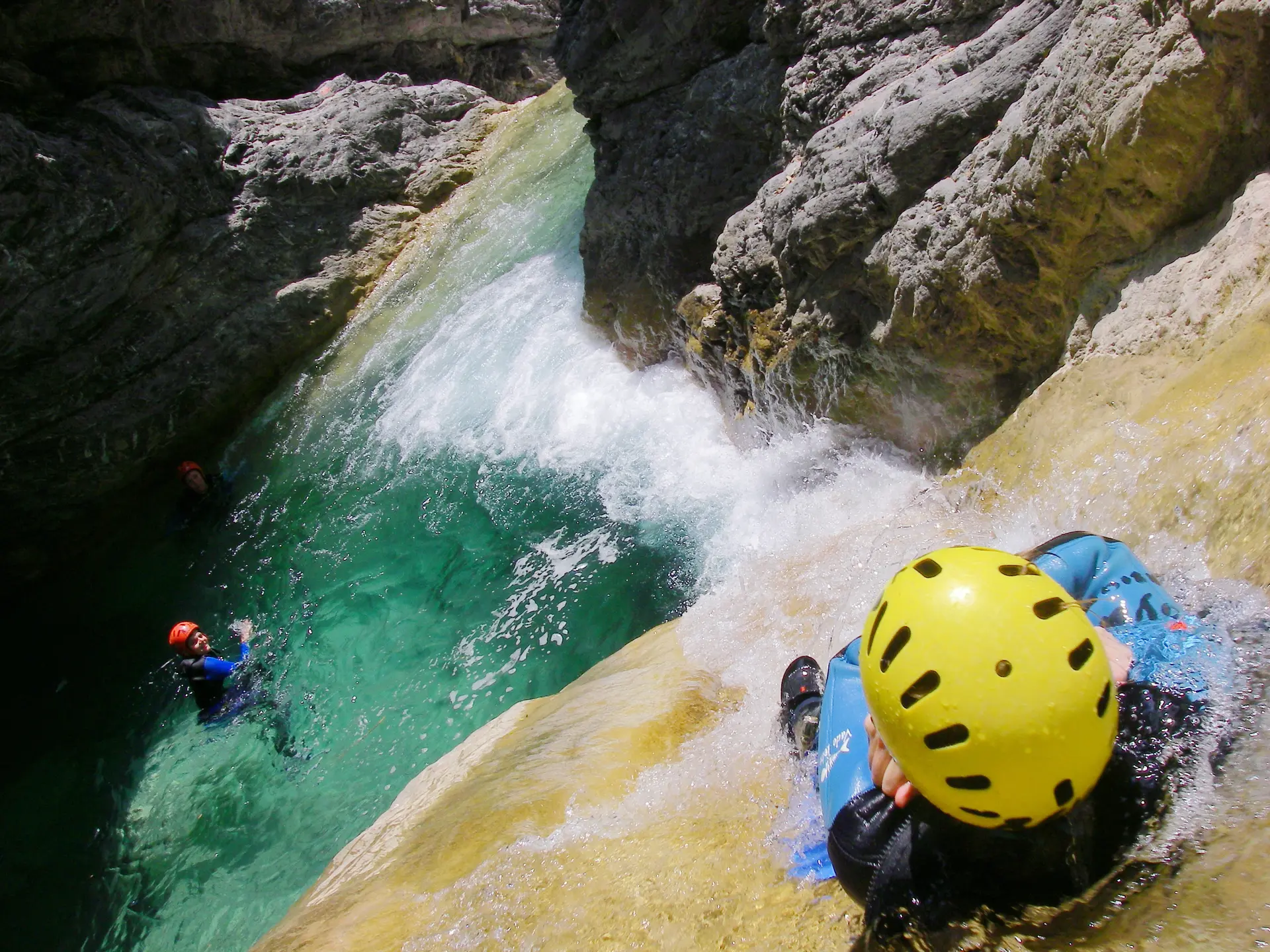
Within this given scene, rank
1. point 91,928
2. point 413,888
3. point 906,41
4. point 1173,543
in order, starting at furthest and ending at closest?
point 91,928 → point 906,41 → point 413,888 → point 1173,543

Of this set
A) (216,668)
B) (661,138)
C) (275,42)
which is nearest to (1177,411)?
(661,138)

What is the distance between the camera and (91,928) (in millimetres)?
5734

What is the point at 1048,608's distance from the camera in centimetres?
193

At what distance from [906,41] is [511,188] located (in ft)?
25.6

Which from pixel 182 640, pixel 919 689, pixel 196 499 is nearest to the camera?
pixel 919 689

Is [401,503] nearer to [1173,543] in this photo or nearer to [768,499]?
[768,499]

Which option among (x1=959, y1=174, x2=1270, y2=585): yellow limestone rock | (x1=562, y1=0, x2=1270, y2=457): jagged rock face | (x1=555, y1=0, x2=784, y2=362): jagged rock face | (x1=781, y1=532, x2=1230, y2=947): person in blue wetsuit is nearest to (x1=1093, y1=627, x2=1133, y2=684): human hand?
(x1=781, y1=532, x2=1230, y2=947): person in blue wetsuit

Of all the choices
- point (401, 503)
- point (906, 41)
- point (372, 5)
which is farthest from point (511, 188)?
point (906, 41)

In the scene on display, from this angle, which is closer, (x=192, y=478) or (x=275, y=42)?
(x=192, y=478)

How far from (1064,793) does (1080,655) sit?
1.07 ft

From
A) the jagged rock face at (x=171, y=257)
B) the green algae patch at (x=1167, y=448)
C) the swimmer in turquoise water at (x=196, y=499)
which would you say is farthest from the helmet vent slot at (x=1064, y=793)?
the jagged rock face at (x=171, y=257)

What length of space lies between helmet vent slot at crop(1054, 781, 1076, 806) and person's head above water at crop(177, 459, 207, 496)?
9.79 m

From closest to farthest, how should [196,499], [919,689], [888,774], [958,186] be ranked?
[919,689], [888,774], [958,186], [196,499]

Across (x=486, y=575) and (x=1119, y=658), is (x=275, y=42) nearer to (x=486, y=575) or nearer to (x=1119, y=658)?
(x=486, y=575)
